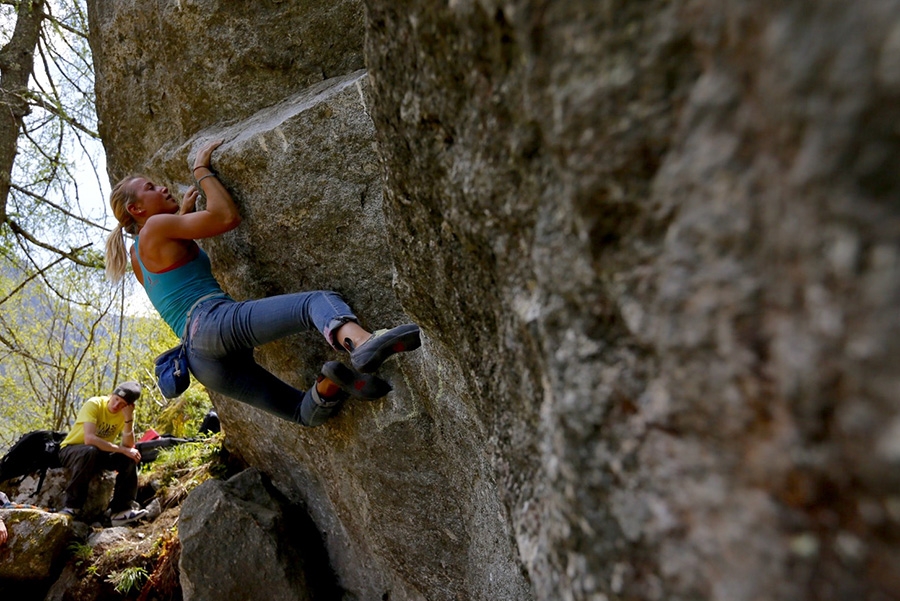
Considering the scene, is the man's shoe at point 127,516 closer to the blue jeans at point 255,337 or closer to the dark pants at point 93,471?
the dark pants at point 93,471

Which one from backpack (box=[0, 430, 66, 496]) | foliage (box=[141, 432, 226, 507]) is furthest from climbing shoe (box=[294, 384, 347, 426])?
backpack (box=[0, 430, 66, 496])

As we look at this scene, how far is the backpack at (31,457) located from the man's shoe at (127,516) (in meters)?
0.91

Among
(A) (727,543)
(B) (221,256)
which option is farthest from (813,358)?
(B) (221,256)

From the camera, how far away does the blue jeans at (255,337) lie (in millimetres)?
3041

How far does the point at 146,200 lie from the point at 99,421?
422 centimetres

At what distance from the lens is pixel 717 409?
0.87 m

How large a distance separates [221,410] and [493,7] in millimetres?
4879

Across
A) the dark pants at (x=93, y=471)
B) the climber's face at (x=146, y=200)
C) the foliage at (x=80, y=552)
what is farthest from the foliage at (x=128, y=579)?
the climber's face at (x=146, y=200)

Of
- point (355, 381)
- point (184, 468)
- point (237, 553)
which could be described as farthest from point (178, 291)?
point (184, 468)

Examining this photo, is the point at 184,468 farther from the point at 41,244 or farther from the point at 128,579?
the point at 41,244

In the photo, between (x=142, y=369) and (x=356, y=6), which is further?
(x=142, y=369)

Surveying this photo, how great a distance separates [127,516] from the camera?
6.43 meters

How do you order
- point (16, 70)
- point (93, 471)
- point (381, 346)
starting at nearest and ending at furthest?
point (381, 346), point (93, 471), point (16, 70)

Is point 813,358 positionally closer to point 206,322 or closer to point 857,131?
point 857,131
